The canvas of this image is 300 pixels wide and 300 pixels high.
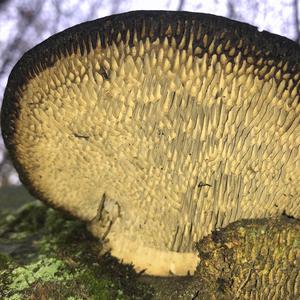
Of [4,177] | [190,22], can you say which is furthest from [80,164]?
[4,177]

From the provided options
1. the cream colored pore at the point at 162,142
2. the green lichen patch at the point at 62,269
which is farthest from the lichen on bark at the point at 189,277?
the cream colored pore at the point at 162,142

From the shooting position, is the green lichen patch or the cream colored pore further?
the green lichen patch

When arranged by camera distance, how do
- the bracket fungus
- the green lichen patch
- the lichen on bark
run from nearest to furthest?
1. the bracket fungus
2. the lichen on bark
3. the green lichen patch

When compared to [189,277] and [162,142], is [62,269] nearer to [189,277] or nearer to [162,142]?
[189,277]

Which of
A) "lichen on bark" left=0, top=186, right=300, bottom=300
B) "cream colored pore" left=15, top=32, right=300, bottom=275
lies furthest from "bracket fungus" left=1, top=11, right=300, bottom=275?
"lichen on bark" left=0, top=186, right=300, bottom=300

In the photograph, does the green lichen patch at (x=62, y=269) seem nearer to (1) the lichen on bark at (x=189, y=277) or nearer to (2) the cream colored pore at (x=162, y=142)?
(1) the lichen on bark at (x=189, y=277)

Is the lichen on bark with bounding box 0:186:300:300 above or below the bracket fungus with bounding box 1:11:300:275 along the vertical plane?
below

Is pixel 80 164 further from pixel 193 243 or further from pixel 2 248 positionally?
pixel 2 248

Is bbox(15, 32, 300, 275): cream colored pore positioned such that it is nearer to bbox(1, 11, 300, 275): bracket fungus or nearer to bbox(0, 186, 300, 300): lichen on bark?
bbox(1, 11, 300, 275): bracket fungus
